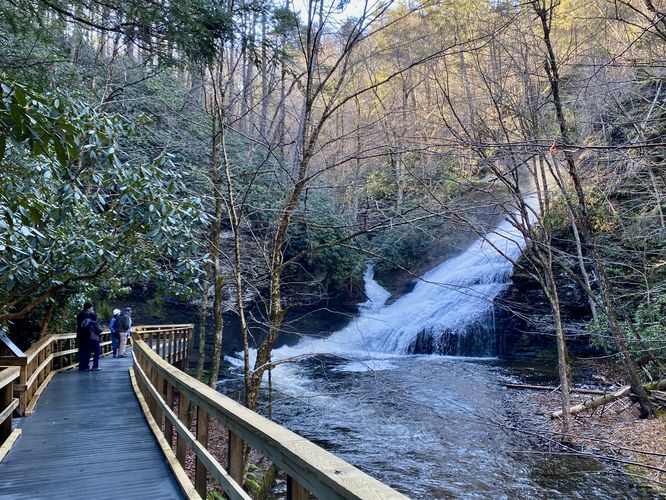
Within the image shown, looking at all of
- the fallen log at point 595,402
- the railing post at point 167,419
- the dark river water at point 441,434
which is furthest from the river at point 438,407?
the railing post at point 167,419

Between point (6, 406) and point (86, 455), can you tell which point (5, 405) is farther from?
point (86, 455)

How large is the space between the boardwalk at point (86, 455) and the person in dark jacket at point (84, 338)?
2.69 metres

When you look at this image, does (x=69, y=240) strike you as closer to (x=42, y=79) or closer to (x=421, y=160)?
(x=42, y=79)

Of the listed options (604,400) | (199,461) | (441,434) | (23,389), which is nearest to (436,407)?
(441,434)

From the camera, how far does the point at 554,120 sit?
30.9 ft

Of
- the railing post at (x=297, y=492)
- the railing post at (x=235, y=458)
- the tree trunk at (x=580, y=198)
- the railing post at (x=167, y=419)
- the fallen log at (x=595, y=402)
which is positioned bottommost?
the fallen log at (x=595, y=402)

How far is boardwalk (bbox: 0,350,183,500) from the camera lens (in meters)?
4.07

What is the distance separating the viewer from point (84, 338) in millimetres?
11562

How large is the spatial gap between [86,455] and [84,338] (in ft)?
23.4

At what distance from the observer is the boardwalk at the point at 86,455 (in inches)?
160

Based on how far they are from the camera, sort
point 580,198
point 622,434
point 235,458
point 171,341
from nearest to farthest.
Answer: point 235,458
point 580,198
point 622,434
point 171,341

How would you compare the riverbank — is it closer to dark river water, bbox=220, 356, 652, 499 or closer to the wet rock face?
dark river water, bbox=220, 356, 652, 499

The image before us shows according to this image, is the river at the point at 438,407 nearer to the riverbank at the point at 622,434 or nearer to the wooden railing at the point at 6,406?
the riverbank at the point at 622,434

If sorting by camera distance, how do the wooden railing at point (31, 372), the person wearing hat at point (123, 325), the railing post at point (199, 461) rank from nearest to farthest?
the railing post at point (199, 461), the wooden railing at point (31, 372), the person wearing hat at point (123, 325)
